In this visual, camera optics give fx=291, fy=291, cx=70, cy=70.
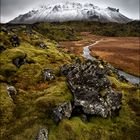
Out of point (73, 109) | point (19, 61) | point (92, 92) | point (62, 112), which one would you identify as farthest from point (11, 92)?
point (19, 61)

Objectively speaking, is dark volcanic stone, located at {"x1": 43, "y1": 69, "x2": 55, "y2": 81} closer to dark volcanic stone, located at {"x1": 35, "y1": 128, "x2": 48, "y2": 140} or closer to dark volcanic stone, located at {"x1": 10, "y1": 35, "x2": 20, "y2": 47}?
dark volcanic stone, located at {"x1": 35, "y1": 128, "x2": 48, "y2": 140}

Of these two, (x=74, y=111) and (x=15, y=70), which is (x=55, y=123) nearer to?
(x=74, y=111)

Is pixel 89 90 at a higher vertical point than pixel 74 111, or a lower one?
higher

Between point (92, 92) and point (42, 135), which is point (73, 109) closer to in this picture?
point (92, 92)

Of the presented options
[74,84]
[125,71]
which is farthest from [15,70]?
[125,71]

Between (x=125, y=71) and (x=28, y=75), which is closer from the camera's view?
(x=28, y=75)

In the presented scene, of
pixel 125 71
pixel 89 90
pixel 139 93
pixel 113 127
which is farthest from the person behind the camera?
pixel 125 71

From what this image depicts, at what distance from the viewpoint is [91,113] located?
35000 mm

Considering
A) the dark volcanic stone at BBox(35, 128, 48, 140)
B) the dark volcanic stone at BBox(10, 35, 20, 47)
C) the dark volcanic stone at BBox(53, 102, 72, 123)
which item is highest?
the dark volcanic stone at BBox(10, 35, 20, 47)

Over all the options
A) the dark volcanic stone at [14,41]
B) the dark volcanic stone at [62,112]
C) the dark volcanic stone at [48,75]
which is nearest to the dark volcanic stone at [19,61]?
the dark volcanic stone at [48,75]

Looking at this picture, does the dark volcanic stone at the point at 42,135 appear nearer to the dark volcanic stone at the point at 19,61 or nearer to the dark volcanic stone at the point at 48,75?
the dark volcanic stone at the point at 48,75

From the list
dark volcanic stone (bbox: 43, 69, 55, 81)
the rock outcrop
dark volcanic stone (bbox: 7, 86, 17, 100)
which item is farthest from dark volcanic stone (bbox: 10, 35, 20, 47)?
the rock outcrop

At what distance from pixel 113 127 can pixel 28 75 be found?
21619mm

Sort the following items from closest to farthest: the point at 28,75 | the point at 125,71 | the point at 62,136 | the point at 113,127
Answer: the point at 62,136, the point at 113,127, the point at 28,75, the point at 125,71
